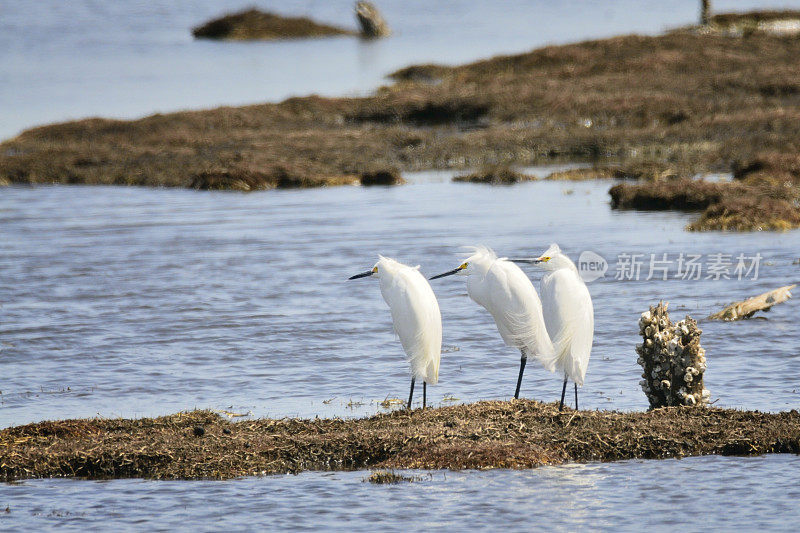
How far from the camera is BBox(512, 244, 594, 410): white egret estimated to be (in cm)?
1094

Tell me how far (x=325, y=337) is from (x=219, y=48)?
81966mm

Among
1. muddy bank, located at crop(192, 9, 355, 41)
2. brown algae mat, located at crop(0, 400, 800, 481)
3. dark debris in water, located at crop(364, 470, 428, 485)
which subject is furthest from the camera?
muddy bank, located at crop(192, 9, 355, 41)

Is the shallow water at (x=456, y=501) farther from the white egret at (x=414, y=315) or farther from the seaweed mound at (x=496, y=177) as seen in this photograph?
the seaweed mound at (x=496, y=177)

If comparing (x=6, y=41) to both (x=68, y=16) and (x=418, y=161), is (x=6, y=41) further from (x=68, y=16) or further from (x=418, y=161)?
(x=418, y=161)

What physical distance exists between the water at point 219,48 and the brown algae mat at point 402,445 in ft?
143

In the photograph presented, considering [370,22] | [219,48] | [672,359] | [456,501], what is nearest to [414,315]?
[456,501]

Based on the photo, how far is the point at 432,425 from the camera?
34.9 ft

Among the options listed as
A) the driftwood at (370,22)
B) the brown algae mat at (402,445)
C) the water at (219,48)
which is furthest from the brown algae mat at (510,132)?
the driftwood at (370,22)

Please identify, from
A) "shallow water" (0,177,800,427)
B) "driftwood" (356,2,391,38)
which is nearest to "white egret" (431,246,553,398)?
"shallow water" (0,177,800,427)

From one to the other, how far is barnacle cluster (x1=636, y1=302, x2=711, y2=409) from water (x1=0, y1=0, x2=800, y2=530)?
0.64 meters

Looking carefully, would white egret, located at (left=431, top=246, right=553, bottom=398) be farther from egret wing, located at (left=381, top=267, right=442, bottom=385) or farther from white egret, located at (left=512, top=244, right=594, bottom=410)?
egret wing, located at (left=381, top=267, right=442, bottom=385)

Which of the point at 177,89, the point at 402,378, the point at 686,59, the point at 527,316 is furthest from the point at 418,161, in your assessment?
the point at 177,89

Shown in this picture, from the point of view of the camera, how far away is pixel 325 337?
54.1 ft

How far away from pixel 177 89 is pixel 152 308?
49787mm
